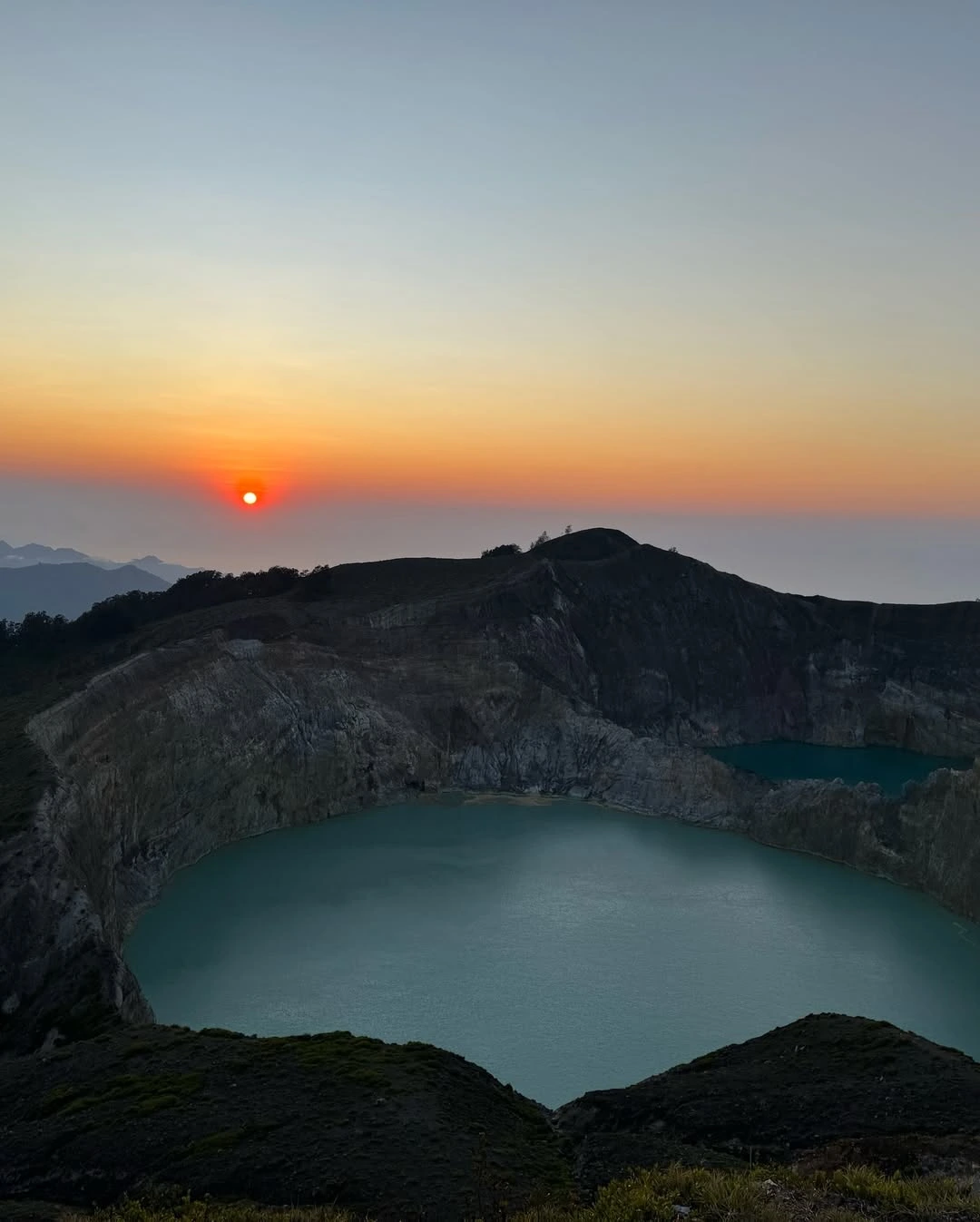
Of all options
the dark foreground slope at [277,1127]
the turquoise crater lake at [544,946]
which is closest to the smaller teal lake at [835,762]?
the turquoise crater lake at [544,946]

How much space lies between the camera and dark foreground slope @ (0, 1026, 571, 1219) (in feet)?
57.5

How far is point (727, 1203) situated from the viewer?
44.6 feet

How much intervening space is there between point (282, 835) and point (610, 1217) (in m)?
51.0

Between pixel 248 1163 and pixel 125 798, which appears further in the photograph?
pixel 125 798

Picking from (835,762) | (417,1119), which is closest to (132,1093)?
(417,1119)

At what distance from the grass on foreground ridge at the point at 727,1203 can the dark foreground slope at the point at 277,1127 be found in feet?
3.99

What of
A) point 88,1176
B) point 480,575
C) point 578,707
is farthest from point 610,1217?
point 480,575

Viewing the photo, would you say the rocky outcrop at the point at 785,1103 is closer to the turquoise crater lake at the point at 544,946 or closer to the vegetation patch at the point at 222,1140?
the vegetation patch at the point at 222,1140

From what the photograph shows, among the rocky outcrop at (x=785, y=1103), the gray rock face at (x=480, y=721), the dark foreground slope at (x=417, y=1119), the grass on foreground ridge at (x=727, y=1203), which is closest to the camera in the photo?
the grass on foreground ridge at (x=727, y=1203)

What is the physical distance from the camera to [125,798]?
5175 cm

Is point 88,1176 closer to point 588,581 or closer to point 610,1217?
point 610,1217

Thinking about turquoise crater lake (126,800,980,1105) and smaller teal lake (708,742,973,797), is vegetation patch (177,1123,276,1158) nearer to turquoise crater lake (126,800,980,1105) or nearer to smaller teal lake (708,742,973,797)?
turquoise crater lake (126,800,980,1105)

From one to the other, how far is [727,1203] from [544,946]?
103ft

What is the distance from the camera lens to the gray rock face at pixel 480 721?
42125 millimetres
